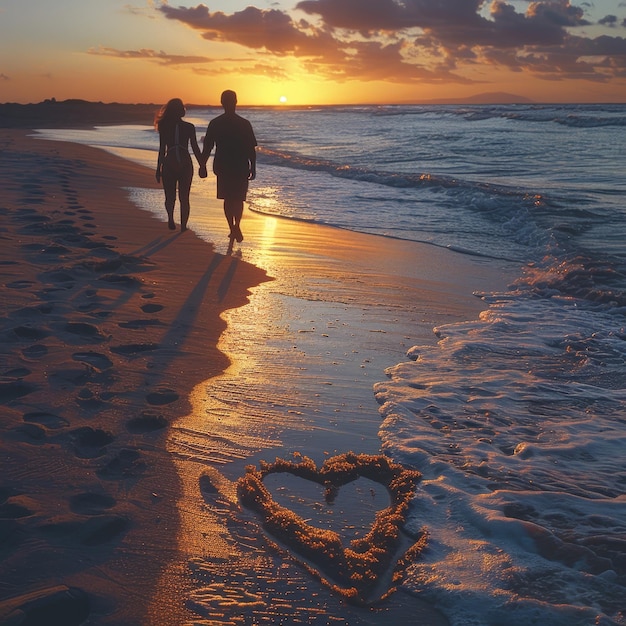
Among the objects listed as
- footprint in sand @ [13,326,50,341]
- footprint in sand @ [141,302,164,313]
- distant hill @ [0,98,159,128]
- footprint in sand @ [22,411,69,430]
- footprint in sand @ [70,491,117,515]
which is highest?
distant hill @ [0,98,159,128]

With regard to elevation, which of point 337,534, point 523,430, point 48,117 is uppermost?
point 48,117

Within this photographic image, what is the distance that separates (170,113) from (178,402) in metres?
5.95

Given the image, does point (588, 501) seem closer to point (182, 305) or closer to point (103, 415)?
point (103, 415)

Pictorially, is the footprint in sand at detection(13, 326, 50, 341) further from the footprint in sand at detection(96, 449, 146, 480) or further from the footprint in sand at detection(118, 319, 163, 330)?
the footprint in sand at detection(96, 449, 146, 480)

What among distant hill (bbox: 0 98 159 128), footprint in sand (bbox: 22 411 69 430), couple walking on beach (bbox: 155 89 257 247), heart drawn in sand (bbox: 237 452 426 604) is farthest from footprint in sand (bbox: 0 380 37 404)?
distant hill (bbox: 0 98 159 128)

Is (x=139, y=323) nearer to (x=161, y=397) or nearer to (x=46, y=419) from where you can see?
(x=161, y=397)

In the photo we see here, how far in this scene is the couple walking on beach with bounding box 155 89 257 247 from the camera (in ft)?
27.2

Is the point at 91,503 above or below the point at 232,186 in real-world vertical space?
below

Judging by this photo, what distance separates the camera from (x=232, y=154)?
8.40 m

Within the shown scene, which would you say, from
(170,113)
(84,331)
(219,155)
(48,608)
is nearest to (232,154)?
(219,155)

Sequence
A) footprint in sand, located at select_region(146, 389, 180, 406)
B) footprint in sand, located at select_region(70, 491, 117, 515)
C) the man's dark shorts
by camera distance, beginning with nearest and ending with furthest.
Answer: footprint in sand, located at select_region(70, 491, 117, 515), footprint in sand, located at select_region(146, 389, 180, 406), the man's dark shorts

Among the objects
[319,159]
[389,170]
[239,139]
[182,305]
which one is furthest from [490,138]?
[182,305]

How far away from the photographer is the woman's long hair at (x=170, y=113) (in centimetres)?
880

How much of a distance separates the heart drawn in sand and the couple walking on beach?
528cm
